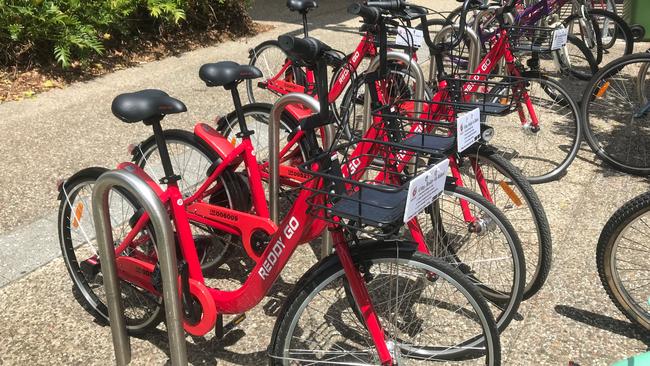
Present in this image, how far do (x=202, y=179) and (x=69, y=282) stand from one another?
926 millimetres

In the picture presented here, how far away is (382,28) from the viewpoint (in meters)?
2.78

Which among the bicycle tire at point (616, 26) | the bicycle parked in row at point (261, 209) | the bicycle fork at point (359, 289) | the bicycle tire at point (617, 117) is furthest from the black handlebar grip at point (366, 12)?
the bicycle tire at point (616, 26)

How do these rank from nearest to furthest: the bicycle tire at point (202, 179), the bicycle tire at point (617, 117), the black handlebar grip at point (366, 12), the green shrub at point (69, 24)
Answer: the black handlebar grip at point (366, 12)
the bicycle tire at point (202, 179)
the bicycle tire at point (617, 117)
the green shrub at point (69, 24)

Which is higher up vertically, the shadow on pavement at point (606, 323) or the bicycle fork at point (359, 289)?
the bicycle fork at point (359, 289)

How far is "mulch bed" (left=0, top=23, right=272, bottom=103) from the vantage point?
5.85 meters

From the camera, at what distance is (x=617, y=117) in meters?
5.46

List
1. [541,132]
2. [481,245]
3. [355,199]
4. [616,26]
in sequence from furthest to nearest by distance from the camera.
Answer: [616,26] → [541,132] → [481,245] → [355,199]

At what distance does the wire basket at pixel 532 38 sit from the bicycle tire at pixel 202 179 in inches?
97.2

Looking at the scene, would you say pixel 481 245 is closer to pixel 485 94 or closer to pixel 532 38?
pixel 485 94

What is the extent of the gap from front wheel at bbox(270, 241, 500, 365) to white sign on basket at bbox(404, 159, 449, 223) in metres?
0.21

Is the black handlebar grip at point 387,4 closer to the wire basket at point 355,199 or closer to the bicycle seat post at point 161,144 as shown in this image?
the wire basket at point 355,199

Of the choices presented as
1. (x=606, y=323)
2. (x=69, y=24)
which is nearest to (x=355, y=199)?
(x=606, y=323)

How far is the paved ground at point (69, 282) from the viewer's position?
272cm

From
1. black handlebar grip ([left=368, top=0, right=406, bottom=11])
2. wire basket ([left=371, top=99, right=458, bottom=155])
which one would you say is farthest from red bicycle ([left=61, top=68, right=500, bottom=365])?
black handlebar grip ([left=368, top=0, right=406, bottom=11])
